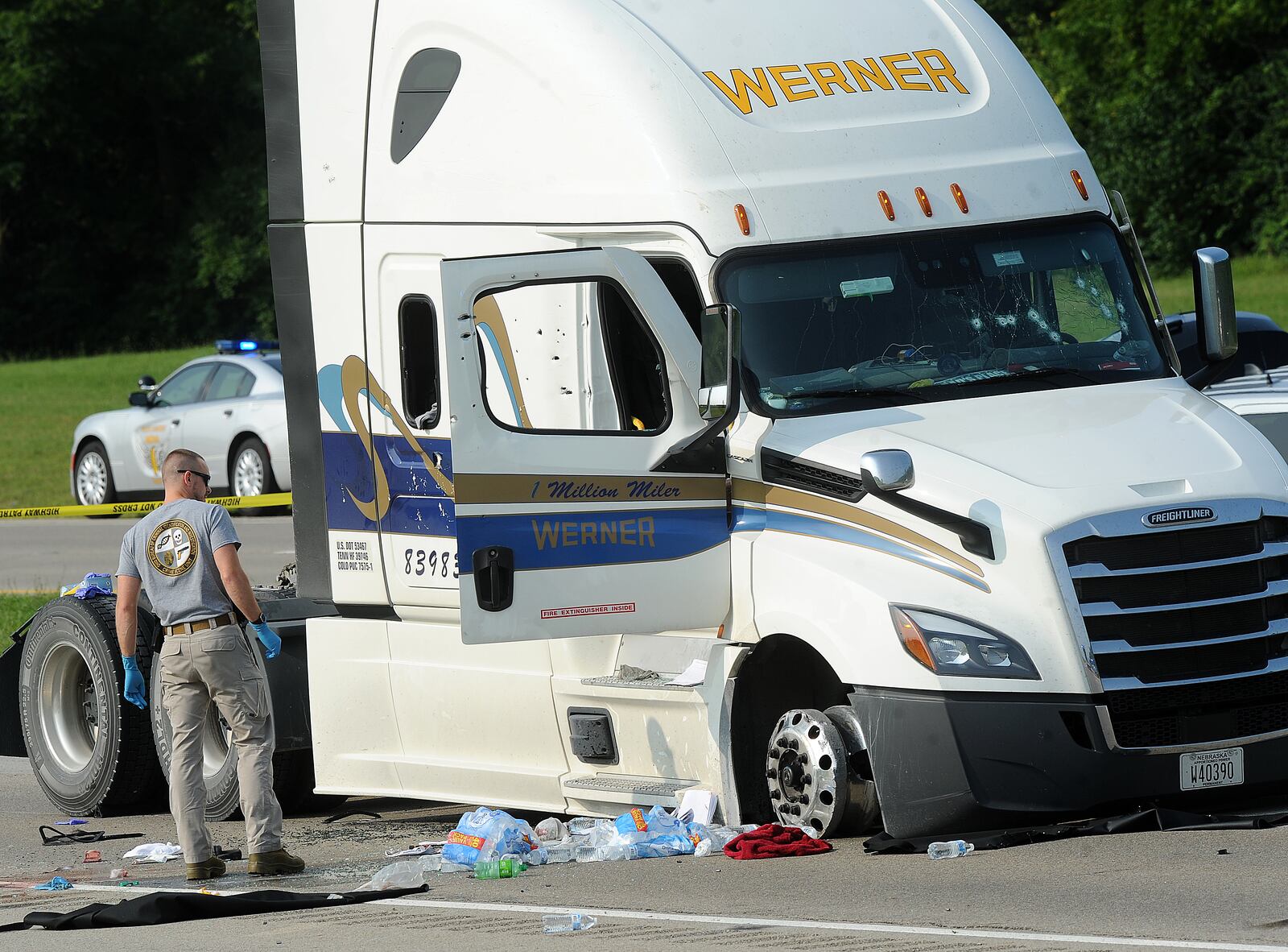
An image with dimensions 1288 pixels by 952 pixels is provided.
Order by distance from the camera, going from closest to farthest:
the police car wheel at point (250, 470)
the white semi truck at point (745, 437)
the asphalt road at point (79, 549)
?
the white semi truck at point (745, 437) → the asphalt road at point (79, 549) → the police car wheel at point (250, 470)

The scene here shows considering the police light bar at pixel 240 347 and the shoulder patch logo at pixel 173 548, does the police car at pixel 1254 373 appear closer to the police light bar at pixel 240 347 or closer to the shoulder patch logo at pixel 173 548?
the shoulder patch logo at pixel 173 548

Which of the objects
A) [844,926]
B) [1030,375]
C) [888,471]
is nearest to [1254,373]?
[1030,375]

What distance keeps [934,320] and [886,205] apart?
0.53 metres

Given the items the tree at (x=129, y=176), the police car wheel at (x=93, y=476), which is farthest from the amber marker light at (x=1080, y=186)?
the tree at (x=129, y=176)

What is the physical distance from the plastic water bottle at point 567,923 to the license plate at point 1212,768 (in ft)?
7.60

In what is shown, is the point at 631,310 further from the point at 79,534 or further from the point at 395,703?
the point at 79,534

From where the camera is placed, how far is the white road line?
21.5ft

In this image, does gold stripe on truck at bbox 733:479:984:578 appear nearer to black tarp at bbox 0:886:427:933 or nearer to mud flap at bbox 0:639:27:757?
black tarp at bbox 0:886:427:933

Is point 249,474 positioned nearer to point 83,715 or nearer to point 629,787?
point 83,715

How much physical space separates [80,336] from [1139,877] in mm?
59469

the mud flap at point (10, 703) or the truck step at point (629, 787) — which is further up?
the mud flap at point (10, 703)

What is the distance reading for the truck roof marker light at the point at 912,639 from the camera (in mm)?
8000

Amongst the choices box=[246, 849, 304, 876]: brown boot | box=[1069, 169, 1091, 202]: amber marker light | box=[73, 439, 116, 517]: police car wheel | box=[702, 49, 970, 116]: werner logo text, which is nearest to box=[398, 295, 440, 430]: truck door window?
box=[702, 49, 970, 116]: werner logo text

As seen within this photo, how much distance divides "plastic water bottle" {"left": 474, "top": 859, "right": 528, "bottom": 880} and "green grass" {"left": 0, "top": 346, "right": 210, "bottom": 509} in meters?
21.4
